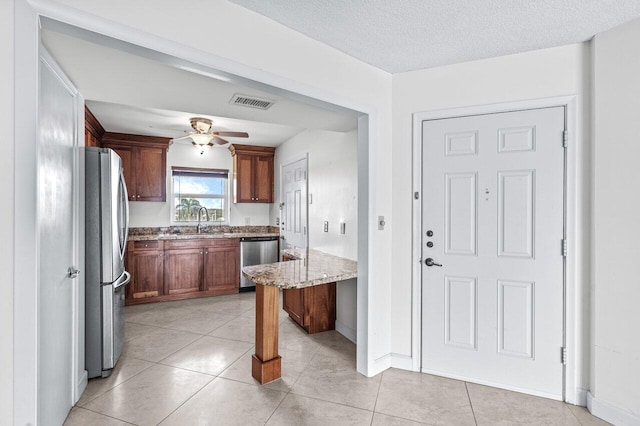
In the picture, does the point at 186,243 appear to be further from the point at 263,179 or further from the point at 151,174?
the point at 263,179

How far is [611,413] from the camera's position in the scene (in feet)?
6.59

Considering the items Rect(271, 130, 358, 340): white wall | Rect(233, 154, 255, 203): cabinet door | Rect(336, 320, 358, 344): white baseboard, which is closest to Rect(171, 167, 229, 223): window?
Rect(233, 154, 255, 203): cabinet door

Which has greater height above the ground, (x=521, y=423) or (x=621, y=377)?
(x=621, y=377)

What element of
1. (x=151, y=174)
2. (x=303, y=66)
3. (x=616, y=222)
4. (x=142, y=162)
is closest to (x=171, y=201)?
(x=151, y=174)

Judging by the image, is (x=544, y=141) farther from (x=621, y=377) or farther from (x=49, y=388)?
(x=49, y=388)

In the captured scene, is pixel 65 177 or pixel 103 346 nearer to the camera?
pixel 65 177

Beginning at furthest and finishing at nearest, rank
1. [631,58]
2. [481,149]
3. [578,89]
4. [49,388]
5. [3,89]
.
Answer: [481,149], [578,89], [631,58], [49,388], [3,89]

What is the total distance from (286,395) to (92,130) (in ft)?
13.2

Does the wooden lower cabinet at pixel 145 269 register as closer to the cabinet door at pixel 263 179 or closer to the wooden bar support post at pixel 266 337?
the cabinet door at pixel 263 179

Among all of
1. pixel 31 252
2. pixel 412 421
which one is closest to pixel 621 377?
pixel 412 421

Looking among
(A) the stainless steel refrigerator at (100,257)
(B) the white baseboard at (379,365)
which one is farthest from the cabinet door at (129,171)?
(B) the white baseboard at (379,365)

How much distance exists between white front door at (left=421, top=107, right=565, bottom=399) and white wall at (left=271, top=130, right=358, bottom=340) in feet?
2.82

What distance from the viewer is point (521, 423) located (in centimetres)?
200

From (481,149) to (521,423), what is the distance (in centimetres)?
190
